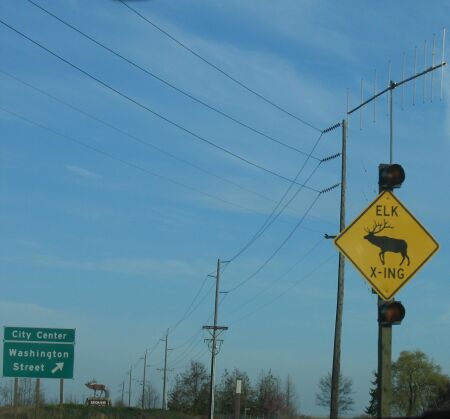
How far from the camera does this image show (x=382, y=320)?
1135 cm

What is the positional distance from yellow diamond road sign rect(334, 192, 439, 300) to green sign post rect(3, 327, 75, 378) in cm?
2063

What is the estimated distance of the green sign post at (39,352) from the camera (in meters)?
30.0

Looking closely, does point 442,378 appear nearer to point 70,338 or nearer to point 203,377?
point 203,377

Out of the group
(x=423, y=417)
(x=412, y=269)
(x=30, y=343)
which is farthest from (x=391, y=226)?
(x=30, y=343)

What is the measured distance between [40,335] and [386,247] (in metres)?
21.5

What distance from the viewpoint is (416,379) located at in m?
72.5

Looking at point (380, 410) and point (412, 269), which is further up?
point (412, 269)

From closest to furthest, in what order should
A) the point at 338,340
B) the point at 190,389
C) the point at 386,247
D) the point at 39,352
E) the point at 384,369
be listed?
the point at 384,369 < the point at 386,247 < the point at 338,340 < the point at 39,352 < the point at 190,389

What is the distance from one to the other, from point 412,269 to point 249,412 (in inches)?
3791

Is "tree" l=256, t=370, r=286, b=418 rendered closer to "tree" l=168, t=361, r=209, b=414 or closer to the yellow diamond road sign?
"tree" l=168, t=361, r=209, b=414

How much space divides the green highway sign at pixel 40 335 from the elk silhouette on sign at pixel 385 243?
2080cm

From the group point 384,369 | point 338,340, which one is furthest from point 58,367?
point 384,369

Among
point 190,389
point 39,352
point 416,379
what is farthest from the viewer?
point 190,389

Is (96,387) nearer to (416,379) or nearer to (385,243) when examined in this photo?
(416,379)
